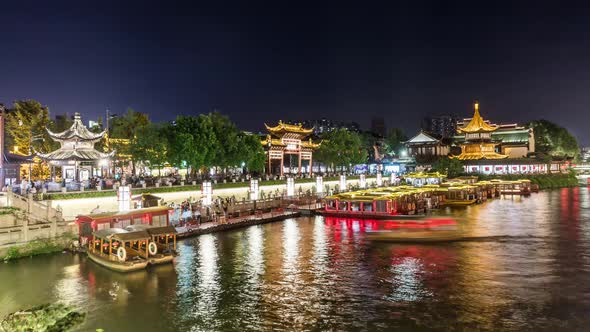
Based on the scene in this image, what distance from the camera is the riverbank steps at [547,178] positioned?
8388cm

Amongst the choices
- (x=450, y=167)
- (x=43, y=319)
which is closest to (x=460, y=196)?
(x=450, y=167)

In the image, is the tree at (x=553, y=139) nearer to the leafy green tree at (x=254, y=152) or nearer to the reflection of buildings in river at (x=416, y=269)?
the leafy green tree at (x=254, y=152)

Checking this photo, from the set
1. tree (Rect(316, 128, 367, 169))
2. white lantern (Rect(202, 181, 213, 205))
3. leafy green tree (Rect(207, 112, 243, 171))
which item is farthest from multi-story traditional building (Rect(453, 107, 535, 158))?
white lantern (Rect(202, 181, 213, 205))

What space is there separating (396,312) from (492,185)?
59.1 metres

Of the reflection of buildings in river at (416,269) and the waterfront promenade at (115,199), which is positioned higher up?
the waterfront promenade at (115,199)

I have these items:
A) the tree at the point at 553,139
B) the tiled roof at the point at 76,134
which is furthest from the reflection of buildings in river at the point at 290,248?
the tree at the point at 553,139

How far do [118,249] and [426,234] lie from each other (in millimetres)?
22145

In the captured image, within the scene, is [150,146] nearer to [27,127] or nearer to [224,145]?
[224,145]

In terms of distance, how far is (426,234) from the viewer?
35.6 metres

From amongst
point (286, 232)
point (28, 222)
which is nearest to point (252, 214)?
point (286, 232)

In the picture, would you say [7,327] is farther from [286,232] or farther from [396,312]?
[286,232]

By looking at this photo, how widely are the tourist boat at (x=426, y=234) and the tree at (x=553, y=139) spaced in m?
87.6

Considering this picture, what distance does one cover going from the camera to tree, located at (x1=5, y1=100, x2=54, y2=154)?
54.5 metres

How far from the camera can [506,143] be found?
101 meters
